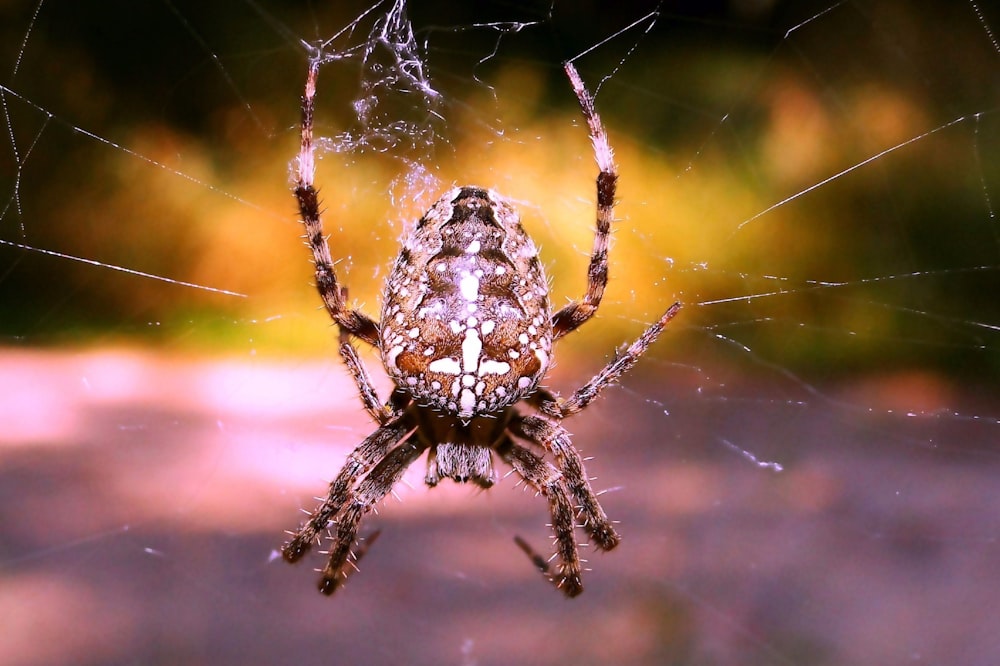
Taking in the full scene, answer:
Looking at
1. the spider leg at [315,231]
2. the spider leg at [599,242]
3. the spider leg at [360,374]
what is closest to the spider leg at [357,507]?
the spider leg at [360,374]

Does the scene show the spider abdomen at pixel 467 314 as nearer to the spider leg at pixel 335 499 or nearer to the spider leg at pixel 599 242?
the spider leg at pixel 599 242

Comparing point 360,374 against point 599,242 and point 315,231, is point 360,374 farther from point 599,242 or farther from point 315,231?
point 599,242

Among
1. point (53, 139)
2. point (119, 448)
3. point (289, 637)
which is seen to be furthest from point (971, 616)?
point (53, 139)

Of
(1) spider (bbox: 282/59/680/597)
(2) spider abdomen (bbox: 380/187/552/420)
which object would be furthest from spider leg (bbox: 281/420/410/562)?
(2) spider abdomen (bbox: 380/187/552/420)

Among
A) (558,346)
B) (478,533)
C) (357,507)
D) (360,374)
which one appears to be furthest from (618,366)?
(478,533)

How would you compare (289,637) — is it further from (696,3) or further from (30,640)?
(696,3)

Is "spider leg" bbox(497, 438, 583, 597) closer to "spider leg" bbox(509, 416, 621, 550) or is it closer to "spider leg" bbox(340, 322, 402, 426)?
"spider leg" bbox(509, 416, 621, 550)
